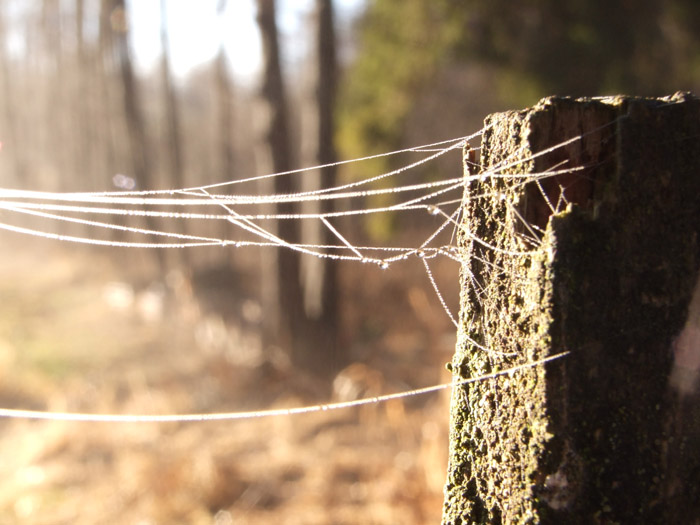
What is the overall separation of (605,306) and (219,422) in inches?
242

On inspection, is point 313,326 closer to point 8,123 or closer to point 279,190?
point 279,190

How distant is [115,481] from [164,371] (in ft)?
11.6

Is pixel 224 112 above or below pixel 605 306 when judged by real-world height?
above

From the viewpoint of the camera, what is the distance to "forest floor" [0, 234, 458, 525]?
16.3 feet

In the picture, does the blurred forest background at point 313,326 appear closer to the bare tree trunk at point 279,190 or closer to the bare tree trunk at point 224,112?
the bare tree trunk at point 279,190

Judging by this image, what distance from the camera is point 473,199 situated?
58.1 inches

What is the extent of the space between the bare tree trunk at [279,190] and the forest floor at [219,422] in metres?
0.58

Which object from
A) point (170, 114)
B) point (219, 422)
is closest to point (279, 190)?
point (219, 422)

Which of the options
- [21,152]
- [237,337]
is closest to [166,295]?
[237,337]

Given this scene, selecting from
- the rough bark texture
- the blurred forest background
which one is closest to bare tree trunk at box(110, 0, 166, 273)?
the blurred forest background

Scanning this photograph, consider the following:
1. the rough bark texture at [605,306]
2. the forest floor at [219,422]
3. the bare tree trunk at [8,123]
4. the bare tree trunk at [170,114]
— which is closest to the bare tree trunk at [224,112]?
the bare tree trunk at [170,114]

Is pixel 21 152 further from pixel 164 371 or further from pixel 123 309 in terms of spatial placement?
pixel 164 371

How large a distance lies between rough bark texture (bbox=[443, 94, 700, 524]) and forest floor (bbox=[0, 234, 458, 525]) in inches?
121

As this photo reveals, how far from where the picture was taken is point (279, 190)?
771cm
